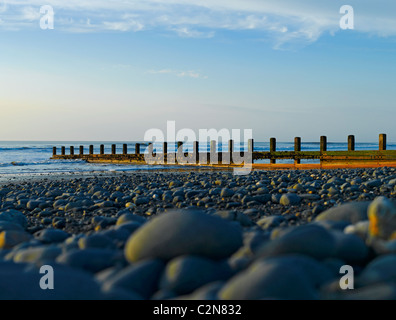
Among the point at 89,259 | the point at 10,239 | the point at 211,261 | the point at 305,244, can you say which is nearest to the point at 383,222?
the point at 305,244

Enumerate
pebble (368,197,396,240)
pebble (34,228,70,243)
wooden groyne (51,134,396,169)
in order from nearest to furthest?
pebble (368,197,396,240) < pebble (34,228,70,243) < wooden groyne (51,134,396,169)

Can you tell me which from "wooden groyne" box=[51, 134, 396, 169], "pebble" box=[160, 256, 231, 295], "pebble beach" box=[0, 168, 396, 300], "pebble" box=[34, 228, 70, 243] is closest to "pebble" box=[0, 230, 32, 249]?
"pebble beach" box=[0, 168, 396, 300]

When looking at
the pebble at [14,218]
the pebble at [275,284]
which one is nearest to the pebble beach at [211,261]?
the pebble at [275,284]

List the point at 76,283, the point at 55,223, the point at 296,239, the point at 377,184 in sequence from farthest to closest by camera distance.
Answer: the point at 377,184, the point at 55,223, the point at 296,239, the point at 76,283

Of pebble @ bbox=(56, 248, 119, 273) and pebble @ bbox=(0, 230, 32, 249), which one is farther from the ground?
pebble @ bbox=(56, 248, 119, 273)

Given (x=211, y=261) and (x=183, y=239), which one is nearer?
(x=211, y=261)

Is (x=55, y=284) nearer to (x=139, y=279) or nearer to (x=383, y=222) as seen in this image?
(x=139, y=279)

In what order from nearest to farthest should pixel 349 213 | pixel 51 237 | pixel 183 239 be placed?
pixel 183 239
pixel 349 213
pixel 51 237

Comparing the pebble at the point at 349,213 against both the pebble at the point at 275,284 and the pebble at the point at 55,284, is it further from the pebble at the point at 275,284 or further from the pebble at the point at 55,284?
the pebble at the point at 55,284

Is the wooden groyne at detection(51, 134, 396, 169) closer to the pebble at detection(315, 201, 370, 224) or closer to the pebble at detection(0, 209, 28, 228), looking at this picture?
the pebble at detection(315, 201, 370, 224)
